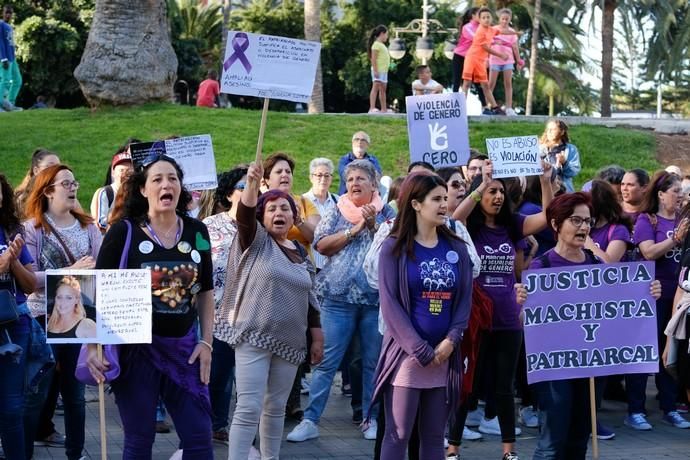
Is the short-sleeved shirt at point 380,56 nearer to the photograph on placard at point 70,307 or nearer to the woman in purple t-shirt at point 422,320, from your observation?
the woman in purple t-shirt at point 422,320

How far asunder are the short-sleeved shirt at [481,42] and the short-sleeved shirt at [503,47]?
0.16 meters

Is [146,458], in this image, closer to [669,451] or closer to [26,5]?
[669,451]

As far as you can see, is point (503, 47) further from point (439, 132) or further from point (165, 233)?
point (165, 233)

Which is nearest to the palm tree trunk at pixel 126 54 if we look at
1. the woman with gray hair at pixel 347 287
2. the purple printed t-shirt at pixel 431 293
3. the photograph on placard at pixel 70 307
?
the woman with gray hair at pixel 347 287

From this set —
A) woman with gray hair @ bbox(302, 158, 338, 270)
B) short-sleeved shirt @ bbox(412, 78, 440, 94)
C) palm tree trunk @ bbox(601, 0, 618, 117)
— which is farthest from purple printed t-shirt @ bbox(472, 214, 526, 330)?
palm tree trunk @ bbox(601, 0, 618, 117)

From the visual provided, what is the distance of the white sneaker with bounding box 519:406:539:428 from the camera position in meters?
8.88

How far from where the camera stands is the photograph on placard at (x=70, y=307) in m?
5.83

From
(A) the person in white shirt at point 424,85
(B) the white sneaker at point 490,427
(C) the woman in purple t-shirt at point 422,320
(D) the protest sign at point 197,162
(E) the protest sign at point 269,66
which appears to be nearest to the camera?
(C) the woman in purple t-shirt at point 422,320

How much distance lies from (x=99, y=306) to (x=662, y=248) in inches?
187

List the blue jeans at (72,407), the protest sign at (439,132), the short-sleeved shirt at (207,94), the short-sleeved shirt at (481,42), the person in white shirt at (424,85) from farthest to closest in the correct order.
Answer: the short-sleeved shirt at (207,94), the short-sleeved shirt at (481,42), the person in white shirt at (424,85), the protest sign at (439,132), the blue jeans at (72,407)

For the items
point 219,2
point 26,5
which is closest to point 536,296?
point 26,5

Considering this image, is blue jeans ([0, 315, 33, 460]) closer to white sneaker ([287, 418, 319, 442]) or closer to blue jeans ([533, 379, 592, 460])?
white sneaker ([287, 418, 319, 442])

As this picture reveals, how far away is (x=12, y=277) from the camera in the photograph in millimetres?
6344

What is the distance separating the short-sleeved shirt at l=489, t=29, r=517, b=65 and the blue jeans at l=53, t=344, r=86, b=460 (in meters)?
11.8
